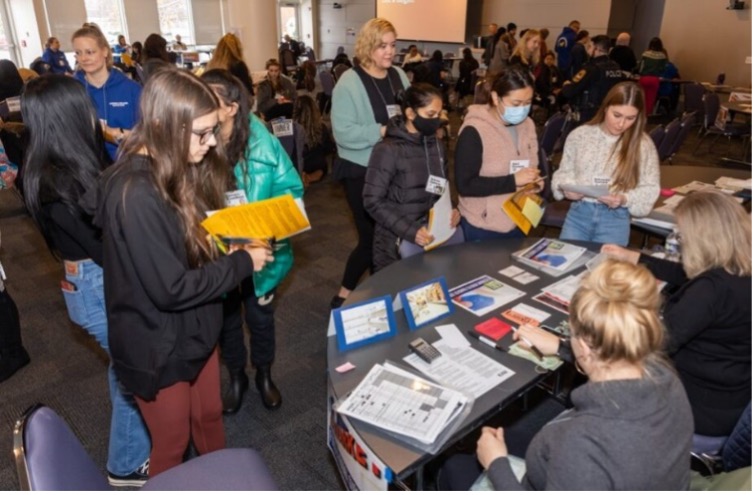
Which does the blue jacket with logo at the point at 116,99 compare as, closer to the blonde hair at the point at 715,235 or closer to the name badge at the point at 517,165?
the name badge at the point at 517,165

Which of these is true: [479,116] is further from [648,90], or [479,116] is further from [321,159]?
[648,90]

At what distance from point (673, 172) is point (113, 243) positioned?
381 cm

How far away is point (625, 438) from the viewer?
3.51ft

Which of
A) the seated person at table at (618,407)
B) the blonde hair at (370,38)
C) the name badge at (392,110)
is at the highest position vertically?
the blonde hair at (370,38)

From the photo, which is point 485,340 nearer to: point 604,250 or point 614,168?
point 604,250

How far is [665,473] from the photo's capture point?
1.10 m

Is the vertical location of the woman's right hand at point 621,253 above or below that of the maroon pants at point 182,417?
above

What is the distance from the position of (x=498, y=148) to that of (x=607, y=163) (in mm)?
549

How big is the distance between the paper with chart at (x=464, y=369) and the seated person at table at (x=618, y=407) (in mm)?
322

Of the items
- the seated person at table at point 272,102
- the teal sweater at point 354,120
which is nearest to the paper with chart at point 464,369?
the teal sweater at point 354,120

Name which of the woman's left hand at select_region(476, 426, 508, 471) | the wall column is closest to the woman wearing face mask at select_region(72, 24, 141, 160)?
the woman's left hand at select_region(476, 426, 508, 471)

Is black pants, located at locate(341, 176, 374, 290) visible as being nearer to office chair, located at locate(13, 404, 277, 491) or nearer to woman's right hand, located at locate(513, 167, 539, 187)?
woman's right hand, located at locate(513, 167, 539, 187)

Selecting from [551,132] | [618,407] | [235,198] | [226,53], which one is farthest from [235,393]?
[551,132]

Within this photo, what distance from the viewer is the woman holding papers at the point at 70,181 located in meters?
1.74
